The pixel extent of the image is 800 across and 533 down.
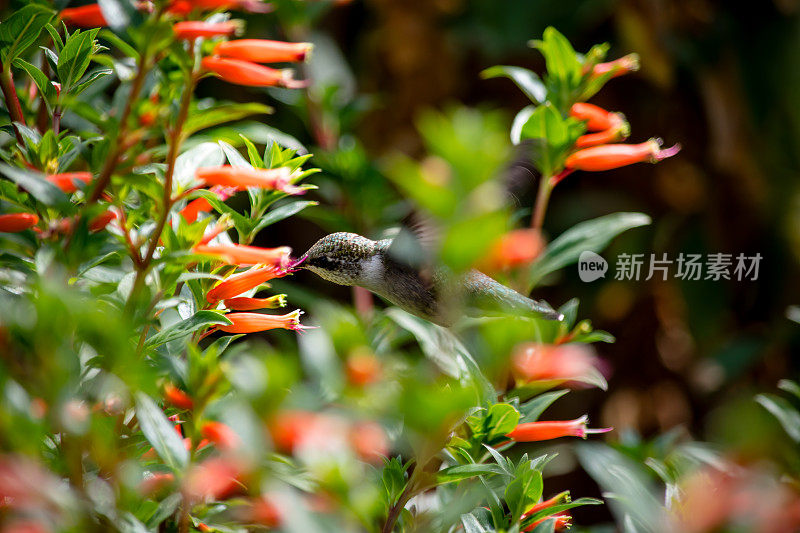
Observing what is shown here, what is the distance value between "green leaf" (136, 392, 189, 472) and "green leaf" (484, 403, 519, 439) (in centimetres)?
27

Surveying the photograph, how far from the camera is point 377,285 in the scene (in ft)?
2.91

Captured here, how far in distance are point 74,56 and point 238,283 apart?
11.1 inches

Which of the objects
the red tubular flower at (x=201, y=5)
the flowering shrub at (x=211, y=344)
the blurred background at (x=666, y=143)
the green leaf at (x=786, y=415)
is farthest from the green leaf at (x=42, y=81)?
the blurred background at (x=666, y=143)

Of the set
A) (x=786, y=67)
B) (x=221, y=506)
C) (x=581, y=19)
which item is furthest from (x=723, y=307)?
(x=221, y=506)

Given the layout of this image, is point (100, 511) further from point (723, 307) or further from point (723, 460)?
point (723, 307)

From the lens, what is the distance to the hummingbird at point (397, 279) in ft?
2.77

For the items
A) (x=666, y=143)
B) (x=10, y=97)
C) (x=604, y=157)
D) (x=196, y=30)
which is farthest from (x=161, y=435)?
(x=666, y=143)

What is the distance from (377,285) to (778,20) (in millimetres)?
1892

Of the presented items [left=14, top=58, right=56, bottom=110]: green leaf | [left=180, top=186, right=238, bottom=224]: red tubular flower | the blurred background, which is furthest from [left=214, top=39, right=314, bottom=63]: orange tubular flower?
the blurred background

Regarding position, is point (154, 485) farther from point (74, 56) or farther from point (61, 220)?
point (74, 56)

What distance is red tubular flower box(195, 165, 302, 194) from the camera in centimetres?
61

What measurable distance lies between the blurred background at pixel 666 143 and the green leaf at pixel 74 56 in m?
1.22

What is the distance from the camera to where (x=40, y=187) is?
21.8 inches

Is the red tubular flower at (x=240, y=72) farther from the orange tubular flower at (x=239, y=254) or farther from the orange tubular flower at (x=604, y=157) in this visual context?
the orange tubular flower at (x=604, y=157)
